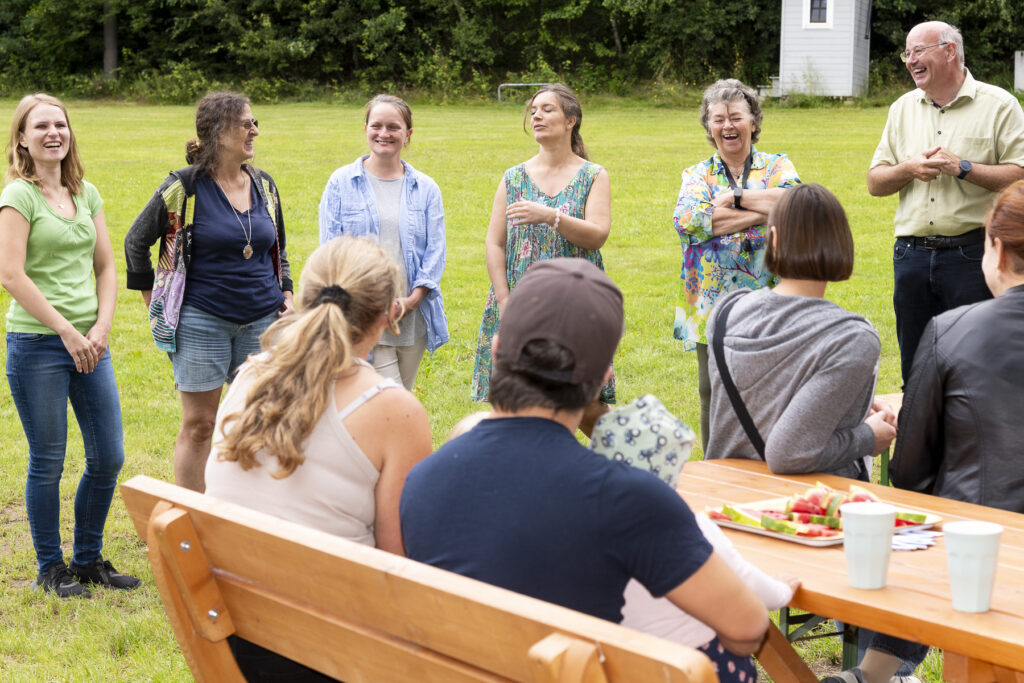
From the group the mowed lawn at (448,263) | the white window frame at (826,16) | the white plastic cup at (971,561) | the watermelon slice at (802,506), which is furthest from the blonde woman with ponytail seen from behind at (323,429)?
the white window frame at (826,16)

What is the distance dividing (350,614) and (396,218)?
3.29 meters

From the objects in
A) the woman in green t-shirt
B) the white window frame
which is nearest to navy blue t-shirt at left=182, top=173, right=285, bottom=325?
the woman in green t-shirt

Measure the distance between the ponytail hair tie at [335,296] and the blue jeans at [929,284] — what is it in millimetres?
3499

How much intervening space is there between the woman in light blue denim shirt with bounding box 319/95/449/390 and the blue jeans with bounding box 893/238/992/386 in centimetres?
231

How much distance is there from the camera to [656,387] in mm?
7395

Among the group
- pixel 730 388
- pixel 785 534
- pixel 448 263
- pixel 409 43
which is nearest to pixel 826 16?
pixel 409 43

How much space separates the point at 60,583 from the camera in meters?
4.55

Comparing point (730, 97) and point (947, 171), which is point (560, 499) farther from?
point (947, 171)

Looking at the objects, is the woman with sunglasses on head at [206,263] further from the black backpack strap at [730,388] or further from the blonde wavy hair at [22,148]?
the black backpack strap at [730,388]

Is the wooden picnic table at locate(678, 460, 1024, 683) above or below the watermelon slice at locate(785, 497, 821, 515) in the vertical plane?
below

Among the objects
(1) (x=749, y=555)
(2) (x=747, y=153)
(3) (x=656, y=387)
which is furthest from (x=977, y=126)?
(1) (x=749, y=555)

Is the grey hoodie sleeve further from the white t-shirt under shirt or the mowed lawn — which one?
the white t-shirt under shirt

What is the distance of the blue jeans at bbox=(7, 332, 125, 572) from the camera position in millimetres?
4355

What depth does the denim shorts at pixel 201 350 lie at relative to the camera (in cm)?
484
